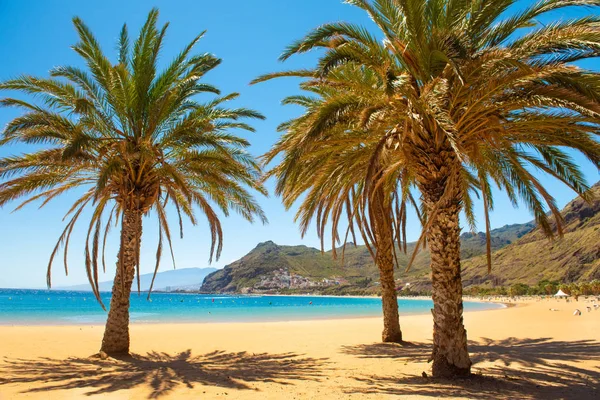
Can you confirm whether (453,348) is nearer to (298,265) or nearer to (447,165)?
(447,165)

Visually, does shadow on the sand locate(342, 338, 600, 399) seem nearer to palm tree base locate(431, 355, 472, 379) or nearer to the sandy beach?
the sandy beach

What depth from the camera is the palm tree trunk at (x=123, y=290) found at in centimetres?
1118

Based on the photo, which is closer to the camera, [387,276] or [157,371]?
[157,371]

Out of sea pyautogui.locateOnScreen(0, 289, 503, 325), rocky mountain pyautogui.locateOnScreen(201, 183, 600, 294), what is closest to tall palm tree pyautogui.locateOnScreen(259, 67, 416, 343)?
rocky mountain pyautogui.locateOnScreen(201, 183, 600, 294)

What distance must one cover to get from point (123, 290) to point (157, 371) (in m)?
3.03

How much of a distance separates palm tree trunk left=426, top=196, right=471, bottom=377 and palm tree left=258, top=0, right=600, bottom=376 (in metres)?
0.02

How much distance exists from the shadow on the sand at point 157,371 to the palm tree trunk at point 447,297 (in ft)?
8.60

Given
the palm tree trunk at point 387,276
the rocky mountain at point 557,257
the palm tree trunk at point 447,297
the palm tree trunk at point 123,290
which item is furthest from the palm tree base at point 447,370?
the rocky mountain at point 557,257

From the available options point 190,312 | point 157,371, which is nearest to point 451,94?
point 157,371

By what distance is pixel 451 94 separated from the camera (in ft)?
25.8

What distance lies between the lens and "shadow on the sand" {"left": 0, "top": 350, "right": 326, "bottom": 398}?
7.79 meters

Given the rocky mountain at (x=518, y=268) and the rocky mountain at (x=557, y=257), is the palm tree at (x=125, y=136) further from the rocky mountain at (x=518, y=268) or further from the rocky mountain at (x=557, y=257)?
the rocky mountain at (x=557, y=257)

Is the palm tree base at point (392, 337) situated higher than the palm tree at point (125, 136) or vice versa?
the palm tree at point (125, 136)

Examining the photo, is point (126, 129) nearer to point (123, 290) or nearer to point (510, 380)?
point (123, 290)
